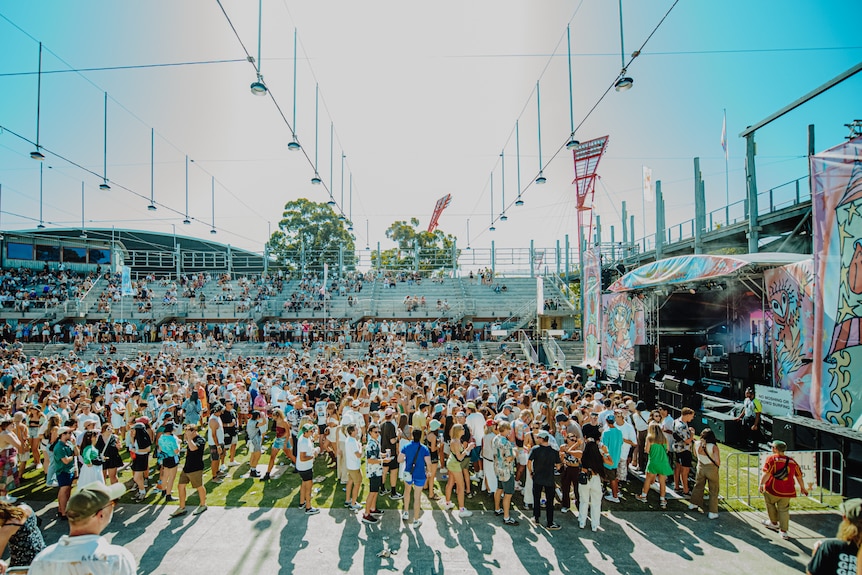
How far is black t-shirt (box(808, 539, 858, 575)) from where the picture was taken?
351 centimetres

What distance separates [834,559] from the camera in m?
A: 3.56

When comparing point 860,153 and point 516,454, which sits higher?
point 860,153

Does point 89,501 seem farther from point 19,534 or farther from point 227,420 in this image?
point 227,420

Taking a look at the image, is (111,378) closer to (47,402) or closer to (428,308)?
(47,402)

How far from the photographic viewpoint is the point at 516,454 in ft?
25.6

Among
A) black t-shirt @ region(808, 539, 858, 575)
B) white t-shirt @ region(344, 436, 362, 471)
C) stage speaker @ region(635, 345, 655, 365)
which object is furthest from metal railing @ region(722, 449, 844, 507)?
white t-shirt @ region(344, 436, 362, 471)

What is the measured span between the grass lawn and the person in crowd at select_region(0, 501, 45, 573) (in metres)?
3.90

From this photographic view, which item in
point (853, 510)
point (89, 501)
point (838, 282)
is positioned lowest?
point (853, 510)

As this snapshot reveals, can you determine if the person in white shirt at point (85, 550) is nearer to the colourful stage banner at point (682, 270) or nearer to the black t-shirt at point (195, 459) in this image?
the black t-shirt at point (195, 459)

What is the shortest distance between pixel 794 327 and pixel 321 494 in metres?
10.9

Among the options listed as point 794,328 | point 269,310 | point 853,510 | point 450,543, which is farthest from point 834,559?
point 269,310

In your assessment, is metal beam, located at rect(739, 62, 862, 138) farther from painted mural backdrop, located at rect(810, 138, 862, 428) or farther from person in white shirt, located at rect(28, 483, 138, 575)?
person in white shirt, located at rect(28, 483, 138, 575)

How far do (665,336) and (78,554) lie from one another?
2278 cm

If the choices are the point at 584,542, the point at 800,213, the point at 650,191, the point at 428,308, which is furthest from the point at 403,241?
the point at 584,542
